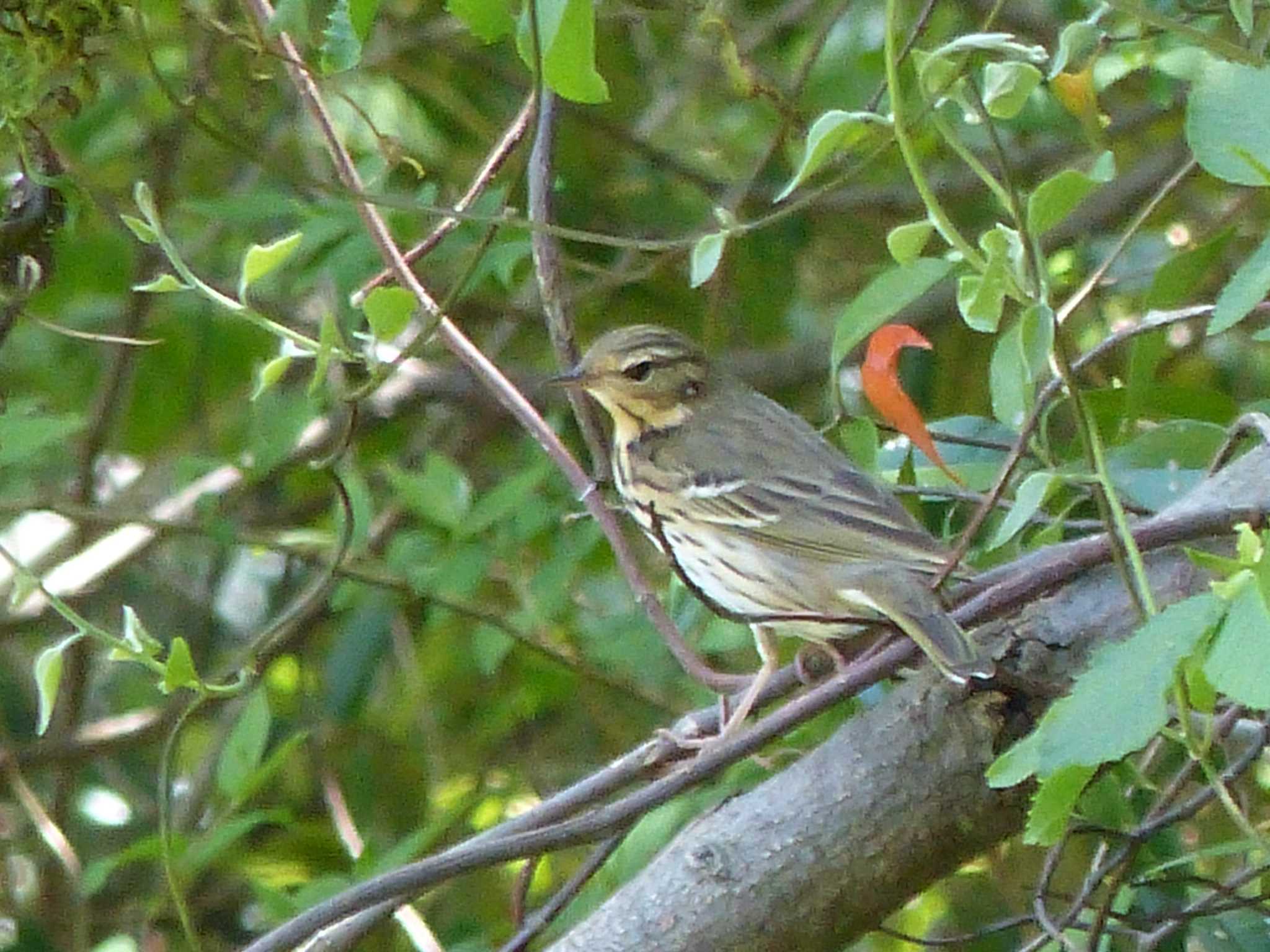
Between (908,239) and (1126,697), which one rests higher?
(908,239)

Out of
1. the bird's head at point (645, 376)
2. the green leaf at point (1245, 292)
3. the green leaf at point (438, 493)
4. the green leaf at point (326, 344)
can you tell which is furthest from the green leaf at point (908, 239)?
the green leaf at point (438, 493)

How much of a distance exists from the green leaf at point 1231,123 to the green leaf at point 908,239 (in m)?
0.26

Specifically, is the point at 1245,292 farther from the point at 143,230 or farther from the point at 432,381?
the point at 432,381

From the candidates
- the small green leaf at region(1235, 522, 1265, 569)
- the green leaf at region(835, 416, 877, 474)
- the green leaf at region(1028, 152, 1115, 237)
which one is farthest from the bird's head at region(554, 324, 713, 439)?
the small green leaf at region(1235, 522, 1265, 569)

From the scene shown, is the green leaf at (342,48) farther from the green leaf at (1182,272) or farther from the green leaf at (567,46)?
the green leaf at (1182,272)

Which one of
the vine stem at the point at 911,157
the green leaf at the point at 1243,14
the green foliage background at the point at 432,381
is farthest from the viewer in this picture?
the green foliage background at the point at 432,381

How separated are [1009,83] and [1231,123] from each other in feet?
0.71

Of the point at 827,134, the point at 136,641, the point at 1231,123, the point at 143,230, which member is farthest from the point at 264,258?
the point at 1231,123

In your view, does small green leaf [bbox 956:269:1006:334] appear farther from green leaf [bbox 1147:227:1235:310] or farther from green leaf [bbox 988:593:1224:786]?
green leaf [bbox 1147:227:1235:310]

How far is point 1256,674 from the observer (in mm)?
1413

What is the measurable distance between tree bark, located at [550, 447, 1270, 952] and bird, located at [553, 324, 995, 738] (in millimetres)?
431

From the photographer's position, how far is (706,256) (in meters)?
1.97

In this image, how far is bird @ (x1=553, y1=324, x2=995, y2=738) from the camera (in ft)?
9.23

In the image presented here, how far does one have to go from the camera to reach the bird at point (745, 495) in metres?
2.81
